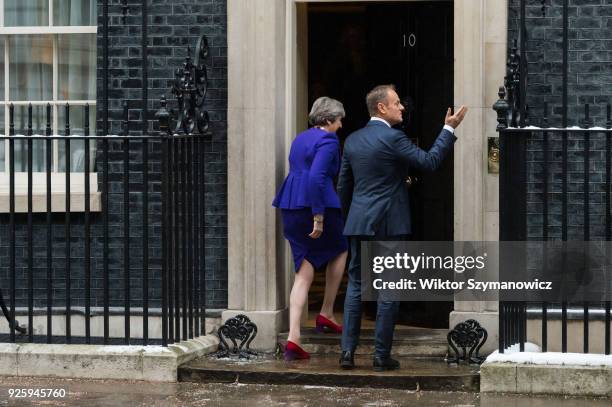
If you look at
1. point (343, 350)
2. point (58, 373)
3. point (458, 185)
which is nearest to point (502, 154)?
point (458, 185)

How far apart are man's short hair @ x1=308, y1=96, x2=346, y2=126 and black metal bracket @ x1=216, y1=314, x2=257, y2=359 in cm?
144

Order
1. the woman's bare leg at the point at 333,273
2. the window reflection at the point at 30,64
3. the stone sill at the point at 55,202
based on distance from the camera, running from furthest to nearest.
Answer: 1. the window reflection at the point at 30,64
2. the stone sill at the point at 55,202
3. the woman's bare leg at the point at 333,273

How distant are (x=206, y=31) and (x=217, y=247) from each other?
1.54 meters

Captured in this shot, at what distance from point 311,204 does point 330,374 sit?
1180 mm

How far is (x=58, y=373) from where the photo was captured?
9.63 meters

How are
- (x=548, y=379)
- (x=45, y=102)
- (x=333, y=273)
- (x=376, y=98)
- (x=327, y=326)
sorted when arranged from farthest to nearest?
(x=45, y=102), (x=327, y=326), (x=333, y=273), (x=376, y=98), (x=548, y=379)

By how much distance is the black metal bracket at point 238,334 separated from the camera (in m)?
10.1

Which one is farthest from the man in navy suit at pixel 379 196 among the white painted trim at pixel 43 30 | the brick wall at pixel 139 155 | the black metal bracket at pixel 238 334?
the white painted trim at pixel 43 30

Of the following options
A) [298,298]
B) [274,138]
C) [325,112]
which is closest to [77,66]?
[274,138]

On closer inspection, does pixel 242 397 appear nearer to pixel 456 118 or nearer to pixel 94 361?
pixel 94 361

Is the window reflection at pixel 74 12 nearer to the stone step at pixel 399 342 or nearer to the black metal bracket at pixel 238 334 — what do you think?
the black metal bracket at pixel 238 334

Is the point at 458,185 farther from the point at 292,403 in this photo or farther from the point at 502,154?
the point at 292,403

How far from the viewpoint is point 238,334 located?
396 inches

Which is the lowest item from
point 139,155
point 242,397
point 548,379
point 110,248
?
point 242,397
